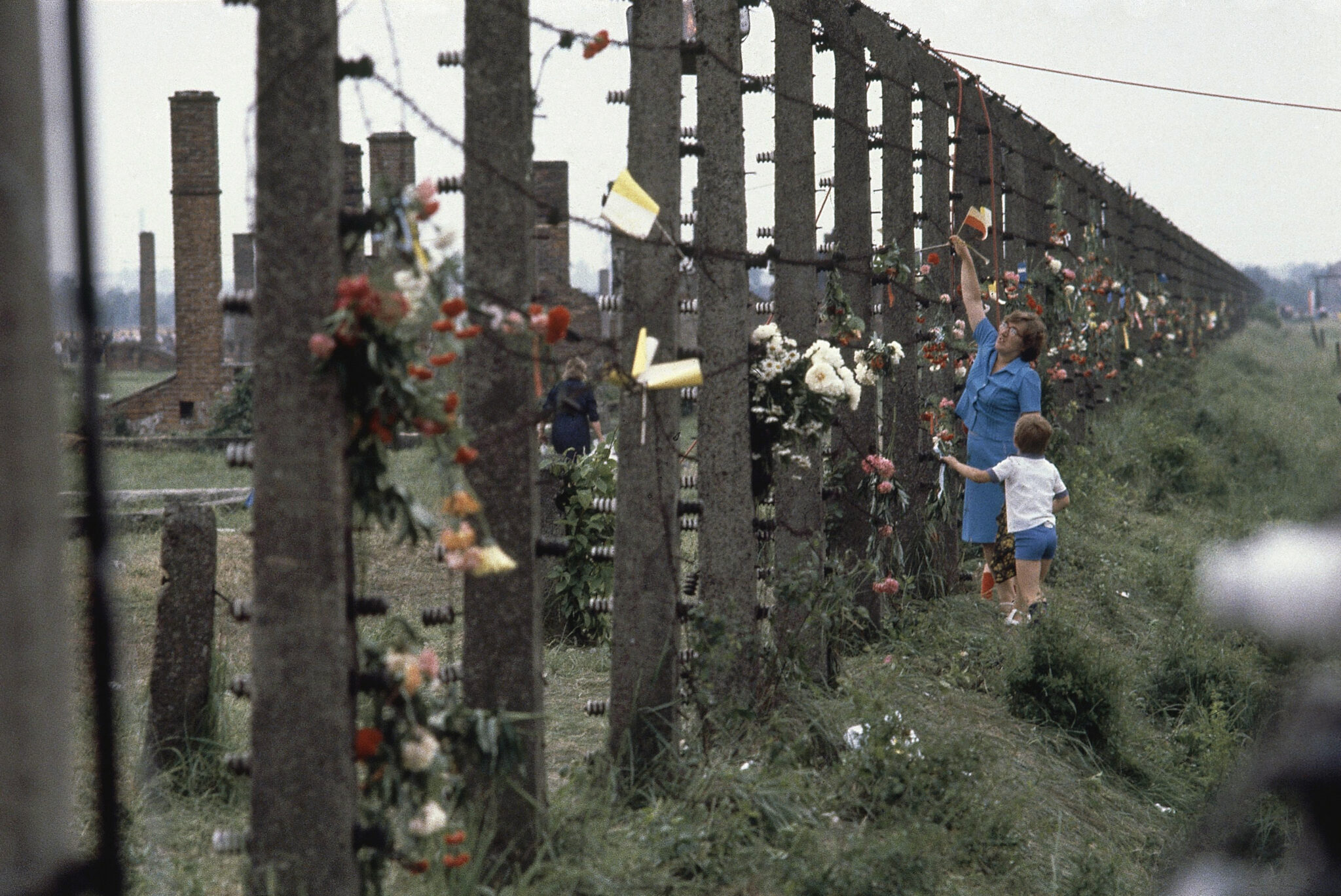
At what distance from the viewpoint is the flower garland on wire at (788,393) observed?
210 inches

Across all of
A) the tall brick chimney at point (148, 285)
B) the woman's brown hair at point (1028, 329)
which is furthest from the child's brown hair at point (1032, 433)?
the tall brick chimney at point (148, 285)

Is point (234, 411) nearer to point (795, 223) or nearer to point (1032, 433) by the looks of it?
point (1032, 433)

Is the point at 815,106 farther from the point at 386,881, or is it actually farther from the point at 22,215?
the point at 22,215

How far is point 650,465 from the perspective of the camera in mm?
4547

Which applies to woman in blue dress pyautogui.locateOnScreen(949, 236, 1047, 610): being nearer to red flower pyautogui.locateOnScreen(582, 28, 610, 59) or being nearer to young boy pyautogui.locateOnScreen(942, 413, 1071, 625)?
young boy pyautogui.locateOnScreen(942, 413, 1071, 625)

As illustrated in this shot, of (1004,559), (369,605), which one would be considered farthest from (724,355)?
(1004,559)

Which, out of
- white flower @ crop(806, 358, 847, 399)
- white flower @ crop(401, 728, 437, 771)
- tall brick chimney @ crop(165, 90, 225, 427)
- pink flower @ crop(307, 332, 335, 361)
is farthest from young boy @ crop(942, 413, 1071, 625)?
tall brick chimney @ crop(165, 90, 225, 427)

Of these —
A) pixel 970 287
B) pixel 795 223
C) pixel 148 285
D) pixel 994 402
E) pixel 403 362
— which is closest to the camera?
pixel 403 362

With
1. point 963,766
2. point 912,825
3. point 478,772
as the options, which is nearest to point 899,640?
point 963,766

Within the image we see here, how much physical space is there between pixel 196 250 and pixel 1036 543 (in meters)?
20.2

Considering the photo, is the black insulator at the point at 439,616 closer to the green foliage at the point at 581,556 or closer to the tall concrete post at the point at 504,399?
the tall concrete post at the point at 504,399

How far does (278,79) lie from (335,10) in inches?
9.1

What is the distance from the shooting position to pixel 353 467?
298 centimetres

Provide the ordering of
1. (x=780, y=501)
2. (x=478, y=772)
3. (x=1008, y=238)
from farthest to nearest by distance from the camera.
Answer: (x=1008, y=238), (x=780, y=501), (x=478, y=772)
